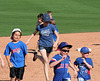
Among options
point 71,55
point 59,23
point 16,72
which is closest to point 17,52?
point 16,72

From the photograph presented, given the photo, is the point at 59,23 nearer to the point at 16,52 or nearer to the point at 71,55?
the point at 71,55

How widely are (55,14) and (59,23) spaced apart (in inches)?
205

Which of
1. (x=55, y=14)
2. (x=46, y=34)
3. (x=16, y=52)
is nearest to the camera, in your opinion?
(x=16, y=52)

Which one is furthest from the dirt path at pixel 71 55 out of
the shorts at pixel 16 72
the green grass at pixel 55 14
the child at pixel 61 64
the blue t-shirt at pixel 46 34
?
the child at pixel 61 64

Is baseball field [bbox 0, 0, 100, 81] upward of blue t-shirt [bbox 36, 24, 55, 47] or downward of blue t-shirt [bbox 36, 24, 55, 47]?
upward

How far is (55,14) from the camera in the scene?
108 feet

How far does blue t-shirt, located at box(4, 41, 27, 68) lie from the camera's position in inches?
363

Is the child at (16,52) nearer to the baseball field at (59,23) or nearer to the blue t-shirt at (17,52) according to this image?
the blue t-shirt at (17,52)

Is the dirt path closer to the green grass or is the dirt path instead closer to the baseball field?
the baseball field

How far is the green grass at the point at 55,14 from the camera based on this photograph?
25692 mm

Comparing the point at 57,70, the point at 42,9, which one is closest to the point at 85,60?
the point at 57,70

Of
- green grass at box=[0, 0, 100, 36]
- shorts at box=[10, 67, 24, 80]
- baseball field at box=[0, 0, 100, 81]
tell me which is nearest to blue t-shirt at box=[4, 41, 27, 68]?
shorts at box=[10, 67, 24, 80]

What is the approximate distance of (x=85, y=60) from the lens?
880 cm

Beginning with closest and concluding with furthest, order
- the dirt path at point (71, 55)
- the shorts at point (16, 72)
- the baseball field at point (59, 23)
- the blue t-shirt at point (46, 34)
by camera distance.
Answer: the shorts at point (16, 72) → the blue t-shirt at point (46, 34) → the dirt path at point (71, 55) → the baseball field at point (59, 23)
